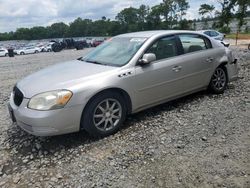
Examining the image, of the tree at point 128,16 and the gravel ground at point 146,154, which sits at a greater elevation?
the tree at point 128,16

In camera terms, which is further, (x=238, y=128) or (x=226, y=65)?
(x=226, y=65)

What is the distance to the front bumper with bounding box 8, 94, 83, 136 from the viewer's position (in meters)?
3.84

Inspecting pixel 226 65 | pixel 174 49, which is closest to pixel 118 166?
pixel 174 49

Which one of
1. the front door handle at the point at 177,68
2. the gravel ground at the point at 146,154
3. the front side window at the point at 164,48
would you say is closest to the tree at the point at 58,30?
the front side window at the point at 164,48

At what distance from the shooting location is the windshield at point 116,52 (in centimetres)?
478

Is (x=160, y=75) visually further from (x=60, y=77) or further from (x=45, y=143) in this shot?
(x=45, y=143)

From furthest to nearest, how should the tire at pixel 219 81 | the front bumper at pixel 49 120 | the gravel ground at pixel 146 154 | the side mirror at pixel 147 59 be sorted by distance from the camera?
the tire at pixel 219 81
the side mirror at pixel 147 59
the front bumper at pixel 49 120
the gravel ground at pixel 146 154

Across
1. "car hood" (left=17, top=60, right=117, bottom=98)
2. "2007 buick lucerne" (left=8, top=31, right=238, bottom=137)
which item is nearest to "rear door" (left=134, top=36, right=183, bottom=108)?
"2007 buick lucerne" (left=8, top=31, right=238, bottom=137)

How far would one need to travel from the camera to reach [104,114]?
170 inches

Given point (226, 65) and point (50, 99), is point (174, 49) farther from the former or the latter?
point (50, 99)

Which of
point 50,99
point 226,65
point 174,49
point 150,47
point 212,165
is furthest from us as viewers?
point 226,65

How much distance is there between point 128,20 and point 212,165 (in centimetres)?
9808

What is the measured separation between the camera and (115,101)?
174 inches

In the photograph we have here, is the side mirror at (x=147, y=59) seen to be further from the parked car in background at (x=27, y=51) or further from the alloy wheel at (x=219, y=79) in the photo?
the parked car in background at (x=27, y=51)
